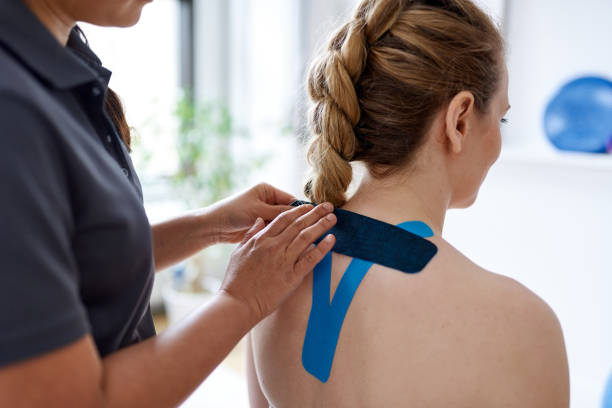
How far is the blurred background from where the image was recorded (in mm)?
2379

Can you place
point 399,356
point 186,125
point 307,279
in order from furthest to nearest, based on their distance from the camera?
point 186,125 → point 307,279 → point 399,356

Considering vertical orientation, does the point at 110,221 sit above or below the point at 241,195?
above

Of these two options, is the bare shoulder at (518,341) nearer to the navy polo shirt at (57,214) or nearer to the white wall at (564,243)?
the navy polo shirt at (57,214)

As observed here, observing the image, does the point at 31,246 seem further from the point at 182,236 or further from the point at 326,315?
the point at 182,236

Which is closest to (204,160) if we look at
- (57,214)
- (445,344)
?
(445,344)

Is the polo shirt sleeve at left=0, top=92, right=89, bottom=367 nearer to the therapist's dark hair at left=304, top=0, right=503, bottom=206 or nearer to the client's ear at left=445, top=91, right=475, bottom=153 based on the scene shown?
the therapist's dark hair at left=304, top=0, right=503, bottom=206

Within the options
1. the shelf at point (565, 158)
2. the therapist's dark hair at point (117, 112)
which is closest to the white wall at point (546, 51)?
the shelf at point (565, 158)

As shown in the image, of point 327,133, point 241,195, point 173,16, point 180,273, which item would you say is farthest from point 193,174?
point 327,133

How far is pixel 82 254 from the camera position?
689 mm

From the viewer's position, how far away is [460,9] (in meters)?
1.02

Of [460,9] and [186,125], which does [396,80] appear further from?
[186,125]

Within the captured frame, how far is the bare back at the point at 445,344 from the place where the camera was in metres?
0.87

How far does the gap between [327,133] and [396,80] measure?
0.17 m

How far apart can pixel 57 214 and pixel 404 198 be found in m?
0.61
